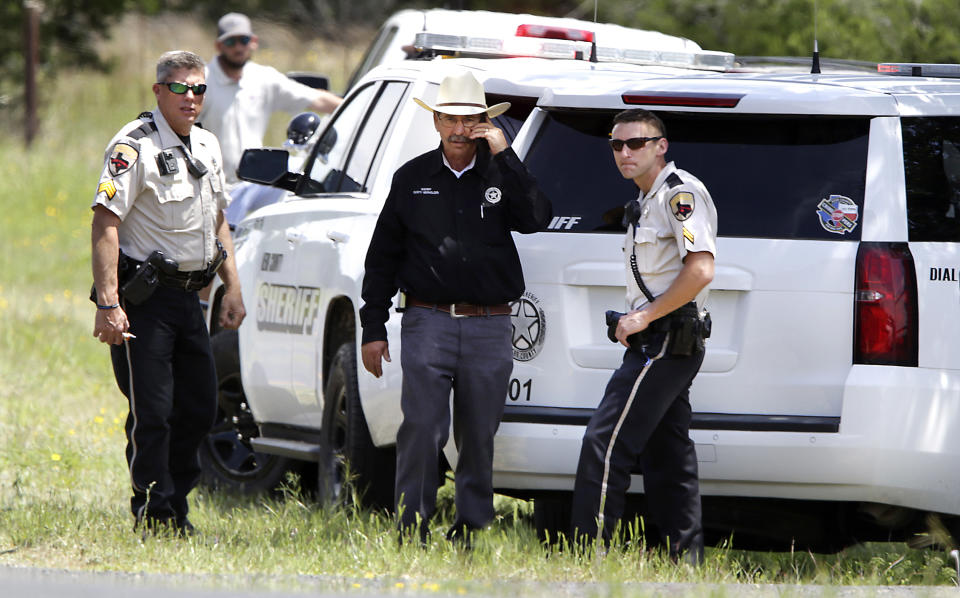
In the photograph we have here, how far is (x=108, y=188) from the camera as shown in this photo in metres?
6.00

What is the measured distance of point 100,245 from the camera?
236 inches

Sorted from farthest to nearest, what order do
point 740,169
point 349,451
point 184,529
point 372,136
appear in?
1. point 372,136
2. point 349,451
3. point 184,529
4. point 740,169

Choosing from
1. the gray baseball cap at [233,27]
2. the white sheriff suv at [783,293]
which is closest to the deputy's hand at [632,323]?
the white sheriff suv at [783,293]

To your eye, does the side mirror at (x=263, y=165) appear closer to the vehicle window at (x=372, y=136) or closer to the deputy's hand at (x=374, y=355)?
the vehicle window at (x=372, y=136)

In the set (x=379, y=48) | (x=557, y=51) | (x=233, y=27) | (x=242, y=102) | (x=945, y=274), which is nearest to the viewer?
(x=945, y=274)

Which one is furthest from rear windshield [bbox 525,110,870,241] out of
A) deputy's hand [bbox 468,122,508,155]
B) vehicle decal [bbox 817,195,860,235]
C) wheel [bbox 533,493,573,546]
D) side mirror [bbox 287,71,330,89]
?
side mirror [bbox 287,71,330,89]

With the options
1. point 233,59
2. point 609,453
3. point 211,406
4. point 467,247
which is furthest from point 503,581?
point 233,59

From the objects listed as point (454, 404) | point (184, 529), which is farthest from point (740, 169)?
point (184, 529)

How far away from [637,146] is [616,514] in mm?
1274

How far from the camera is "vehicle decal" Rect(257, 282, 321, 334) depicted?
275 inches

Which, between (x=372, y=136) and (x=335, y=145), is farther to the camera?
(x=335, y=145)

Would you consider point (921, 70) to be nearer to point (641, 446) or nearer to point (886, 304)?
point (886, 304)

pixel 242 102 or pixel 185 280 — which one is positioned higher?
pixel 242 102

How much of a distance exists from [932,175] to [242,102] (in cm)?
610
